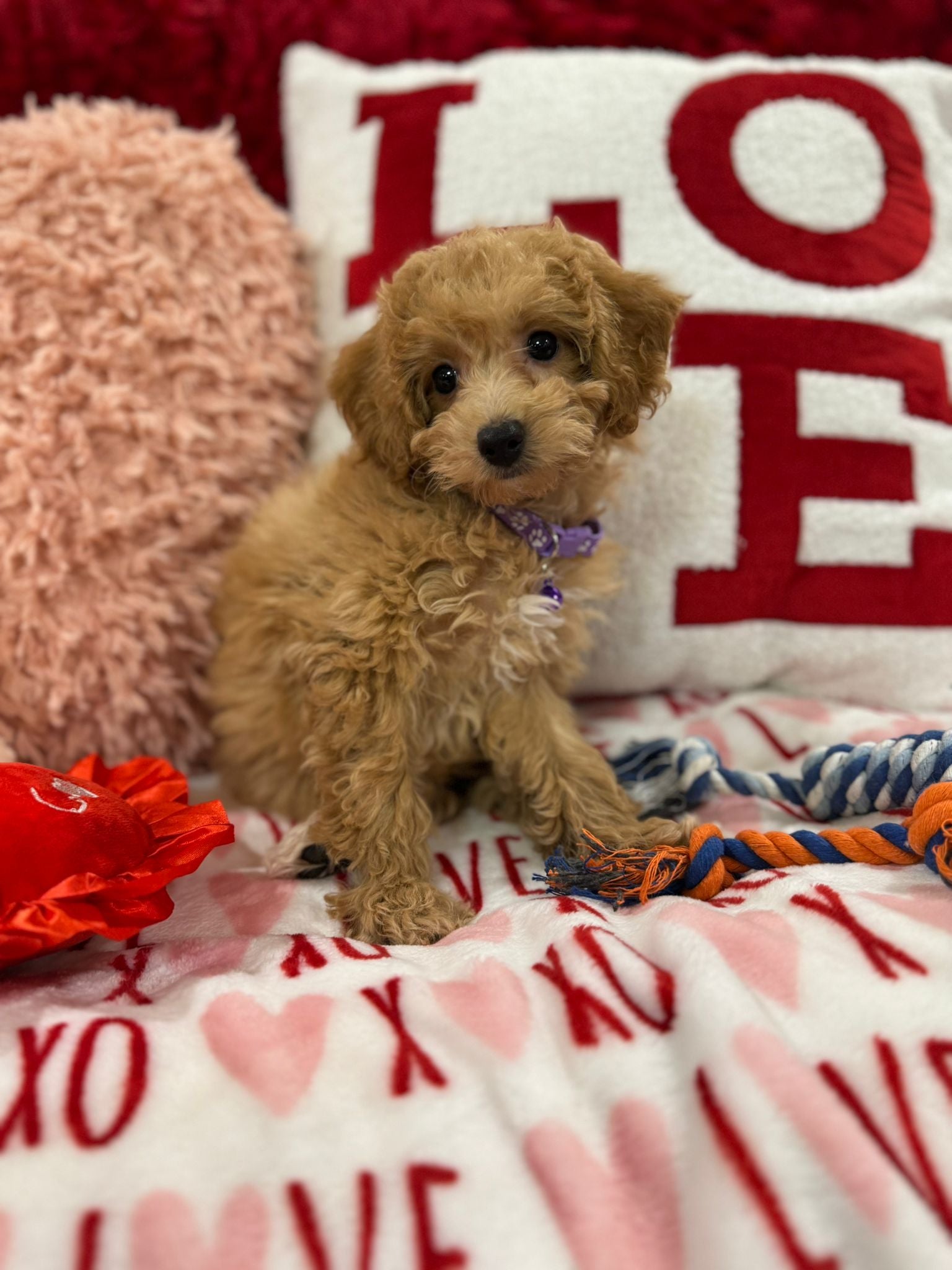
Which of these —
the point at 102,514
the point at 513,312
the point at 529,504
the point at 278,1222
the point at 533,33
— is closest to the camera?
the point at 278,1222

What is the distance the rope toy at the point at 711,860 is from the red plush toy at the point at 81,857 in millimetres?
569

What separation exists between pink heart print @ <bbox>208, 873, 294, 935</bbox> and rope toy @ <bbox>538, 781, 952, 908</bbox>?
43 centimetres

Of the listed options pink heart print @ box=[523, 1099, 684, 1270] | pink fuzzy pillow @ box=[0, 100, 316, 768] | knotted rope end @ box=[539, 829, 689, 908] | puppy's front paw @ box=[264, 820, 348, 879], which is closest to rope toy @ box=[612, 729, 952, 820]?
knotted rope end @ box=[539, 829, 689, 908]

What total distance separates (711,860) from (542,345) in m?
0.87

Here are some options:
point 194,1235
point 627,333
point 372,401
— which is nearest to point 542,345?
point 627,333

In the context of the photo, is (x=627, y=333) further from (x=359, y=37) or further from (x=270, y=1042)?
(x=359, y=37)

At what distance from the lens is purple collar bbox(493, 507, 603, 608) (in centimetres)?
167

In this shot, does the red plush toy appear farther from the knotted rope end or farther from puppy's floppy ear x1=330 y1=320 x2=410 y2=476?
puppy's floppy ear x1=330 y1=320 x2=410 y2=476

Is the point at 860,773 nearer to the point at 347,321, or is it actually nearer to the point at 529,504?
the point at 529,504

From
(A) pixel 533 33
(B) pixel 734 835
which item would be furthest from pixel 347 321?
(B) pixel 734 835

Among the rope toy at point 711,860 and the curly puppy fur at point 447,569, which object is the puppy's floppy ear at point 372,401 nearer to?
the curly puppy fur at point 447,569

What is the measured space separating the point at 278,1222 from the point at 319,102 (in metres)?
2.29

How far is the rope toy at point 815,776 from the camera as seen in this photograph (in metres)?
1.48

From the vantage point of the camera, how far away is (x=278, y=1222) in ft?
3.16
